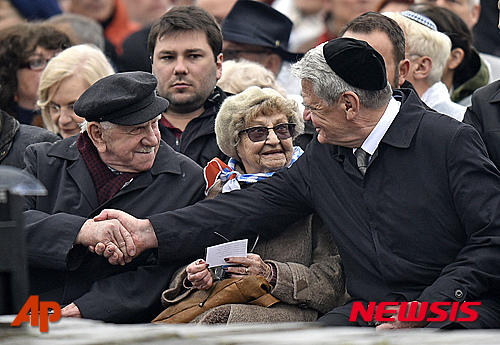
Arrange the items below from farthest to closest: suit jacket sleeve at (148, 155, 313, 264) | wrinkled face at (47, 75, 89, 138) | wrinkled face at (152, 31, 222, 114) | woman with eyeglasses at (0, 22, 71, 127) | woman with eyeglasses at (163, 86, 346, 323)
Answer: woman with eyeglasses at (0, 22, 71, 127)
wrinkled face at (47, 75, 89, 138)
wrinkled face at (152, 31, 222, 114)
suit jacket sleeve at (148, 155, 313, 264)
woman with eyeglasses at (163, 86, 346, 323)

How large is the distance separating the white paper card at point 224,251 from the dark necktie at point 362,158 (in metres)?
0.74

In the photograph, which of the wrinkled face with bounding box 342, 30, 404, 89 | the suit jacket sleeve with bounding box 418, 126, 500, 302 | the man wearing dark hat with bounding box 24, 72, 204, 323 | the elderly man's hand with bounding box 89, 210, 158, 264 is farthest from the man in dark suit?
the elderly man's hand with bounding box 89, 210, 158, 264

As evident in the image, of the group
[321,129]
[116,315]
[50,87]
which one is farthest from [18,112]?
[321,129]

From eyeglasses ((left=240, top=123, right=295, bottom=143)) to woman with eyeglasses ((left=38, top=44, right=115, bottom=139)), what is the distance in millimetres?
1657

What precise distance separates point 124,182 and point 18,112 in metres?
2.25

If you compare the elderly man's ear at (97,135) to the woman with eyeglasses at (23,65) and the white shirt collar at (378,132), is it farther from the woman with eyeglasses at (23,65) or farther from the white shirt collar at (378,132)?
the woman with eyeglasses at (23,65)

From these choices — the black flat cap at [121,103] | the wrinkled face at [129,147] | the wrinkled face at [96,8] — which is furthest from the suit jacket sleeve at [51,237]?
the wrinkled face at [96,8]

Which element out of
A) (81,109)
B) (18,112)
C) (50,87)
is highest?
(81,109)

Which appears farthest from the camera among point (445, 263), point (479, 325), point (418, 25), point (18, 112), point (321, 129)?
point (18, 112)

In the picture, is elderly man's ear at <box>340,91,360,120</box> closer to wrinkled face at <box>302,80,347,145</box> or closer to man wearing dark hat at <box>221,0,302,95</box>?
wrinkled face at <box>302,80,347,145</box>

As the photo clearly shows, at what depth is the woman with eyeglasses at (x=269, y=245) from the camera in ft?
15.0

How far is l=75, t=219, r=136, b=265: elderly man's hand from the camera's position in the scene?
468cm

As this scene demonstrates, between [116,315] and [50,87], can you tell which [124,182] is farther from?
[50,87]

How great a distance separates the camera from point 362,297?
14.7ft
